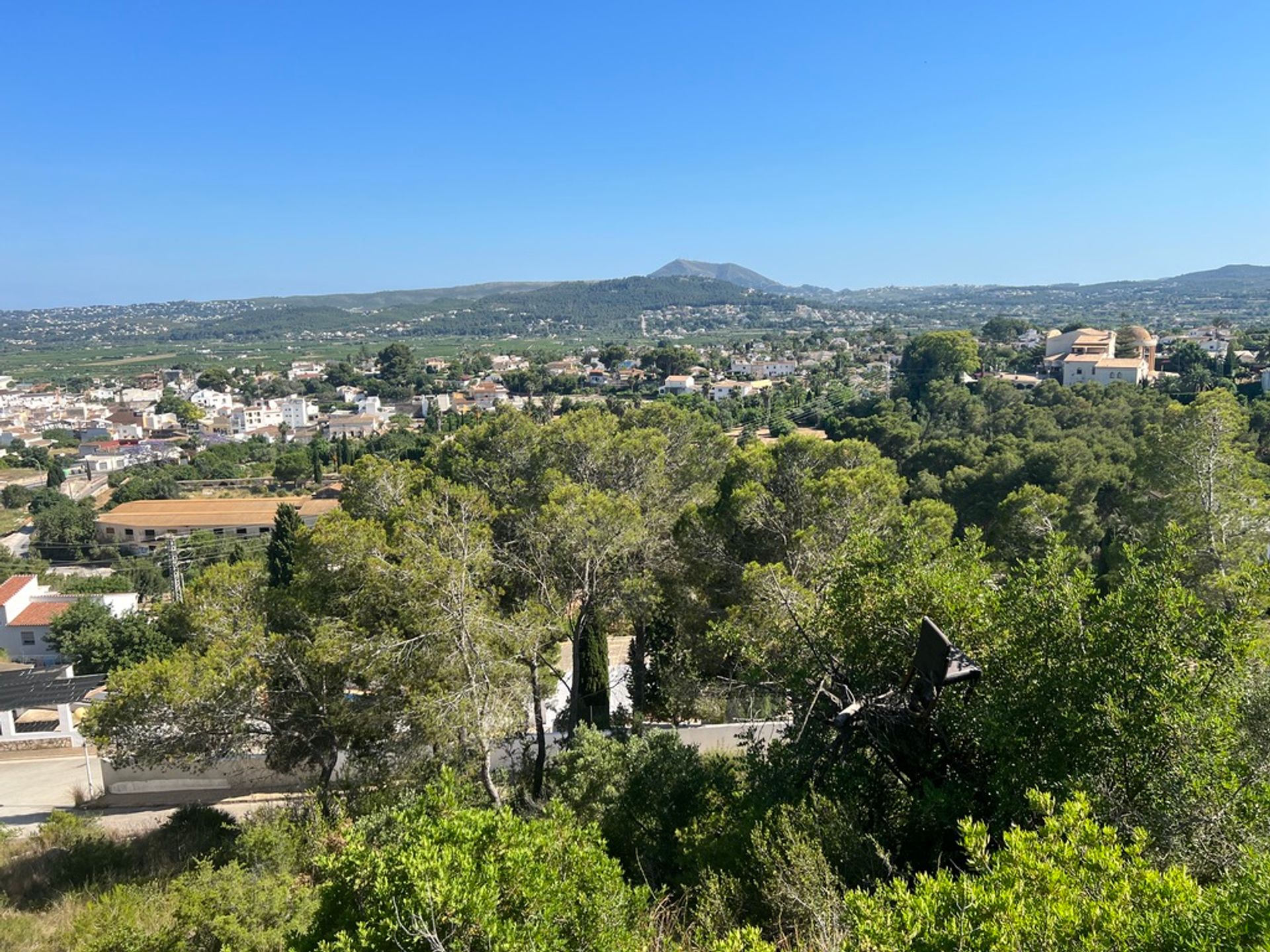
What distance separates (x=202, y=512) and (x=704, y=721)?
109 feet

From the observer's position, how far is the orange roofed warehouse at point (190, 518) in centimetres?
3500

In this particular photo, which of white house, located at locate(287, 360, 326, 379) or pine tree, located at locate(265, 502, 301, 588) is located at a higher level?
white house, located at locate(287, 360, 326, 379)

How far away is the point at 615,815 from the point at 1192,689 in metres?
4.76

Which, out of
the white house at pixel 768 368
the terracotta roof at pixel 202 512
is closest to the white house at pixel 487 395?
the white house at pixel 768 368

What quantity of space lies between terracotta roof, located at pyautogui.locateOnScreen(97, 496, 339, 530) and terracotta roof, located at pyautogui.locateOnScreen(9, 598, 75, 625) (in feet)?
36.6

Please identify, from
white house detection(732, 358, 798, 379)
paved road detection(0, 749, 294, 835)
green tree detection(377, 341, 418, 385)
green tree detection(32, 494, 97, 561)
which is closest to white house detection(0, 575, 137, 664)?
paved road detection(0, 749, 294, 835)

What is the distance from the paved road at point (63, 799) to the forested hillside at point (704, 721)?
152 cm

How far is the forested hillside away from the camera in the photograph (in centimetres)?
393

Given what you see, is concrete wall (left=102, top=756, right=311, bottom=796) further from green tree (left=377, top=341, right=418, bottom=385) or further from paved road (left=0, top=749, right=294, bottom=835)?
green tree (left=377, top=341, right=418, bottom=385)

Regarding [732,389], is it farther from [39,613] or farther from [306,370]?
[306,370]

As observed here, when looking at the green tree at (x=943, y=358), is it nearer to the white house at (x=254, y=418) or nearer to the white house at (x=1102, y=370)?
the white house at (x=1102, y=370)

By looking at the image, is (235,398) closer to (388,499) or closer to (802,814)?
(388,499)

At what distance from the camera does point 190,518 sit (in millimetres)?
36469

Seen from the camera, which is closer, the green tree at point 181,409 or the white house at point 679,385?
the white house at point 679,385
